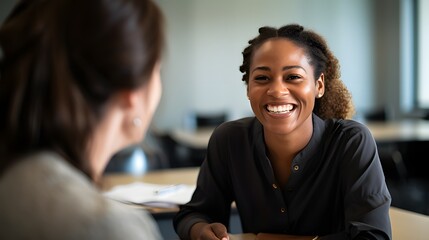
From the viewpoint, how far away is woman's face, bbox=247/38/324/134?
1.44m

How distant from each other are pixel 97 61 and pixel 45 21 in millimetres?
104

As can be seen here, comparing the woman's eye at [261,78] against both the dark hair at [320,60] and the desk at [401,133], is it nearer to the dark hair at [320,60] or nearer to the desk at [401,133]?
the dark hair at [320,60]

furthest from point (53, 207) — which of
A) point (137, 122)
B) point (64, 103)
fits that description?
point (137, 122)

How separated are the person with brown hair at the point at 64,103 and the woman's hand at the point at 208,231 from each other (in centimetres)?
62

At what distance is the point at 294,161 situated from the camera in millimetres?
1536

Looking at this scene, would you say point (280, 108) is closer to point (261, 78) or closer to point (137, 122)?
point (261, 78)

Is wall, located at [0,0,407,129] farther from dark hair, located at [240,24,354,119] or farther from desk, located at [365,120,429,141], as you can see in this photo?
dark hair, located at [240,24,354,119]

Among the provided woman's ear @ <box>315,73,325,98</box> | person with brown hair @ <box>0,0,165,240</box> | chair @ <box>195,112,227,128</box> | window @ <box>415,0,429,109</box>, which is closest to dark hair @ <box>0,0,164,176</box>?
person with brown hair @ <box>0,0,165,240</box>

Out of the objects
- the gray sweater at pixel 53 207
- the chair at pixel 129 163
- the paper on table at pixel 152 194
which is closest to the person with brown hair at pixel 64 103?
the gray sweater at pixel 53 207

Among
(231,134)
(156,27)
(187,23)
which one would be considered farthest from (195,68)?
(156,27)

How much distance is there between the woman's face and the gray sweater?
755 millimetres

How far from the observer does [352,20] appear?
6.85 metres

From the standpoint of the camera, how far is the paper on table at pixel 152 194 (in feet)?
Answer: 6.15

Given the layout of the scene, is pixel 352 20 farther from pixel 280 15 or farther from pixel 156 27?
pixel 156 27
